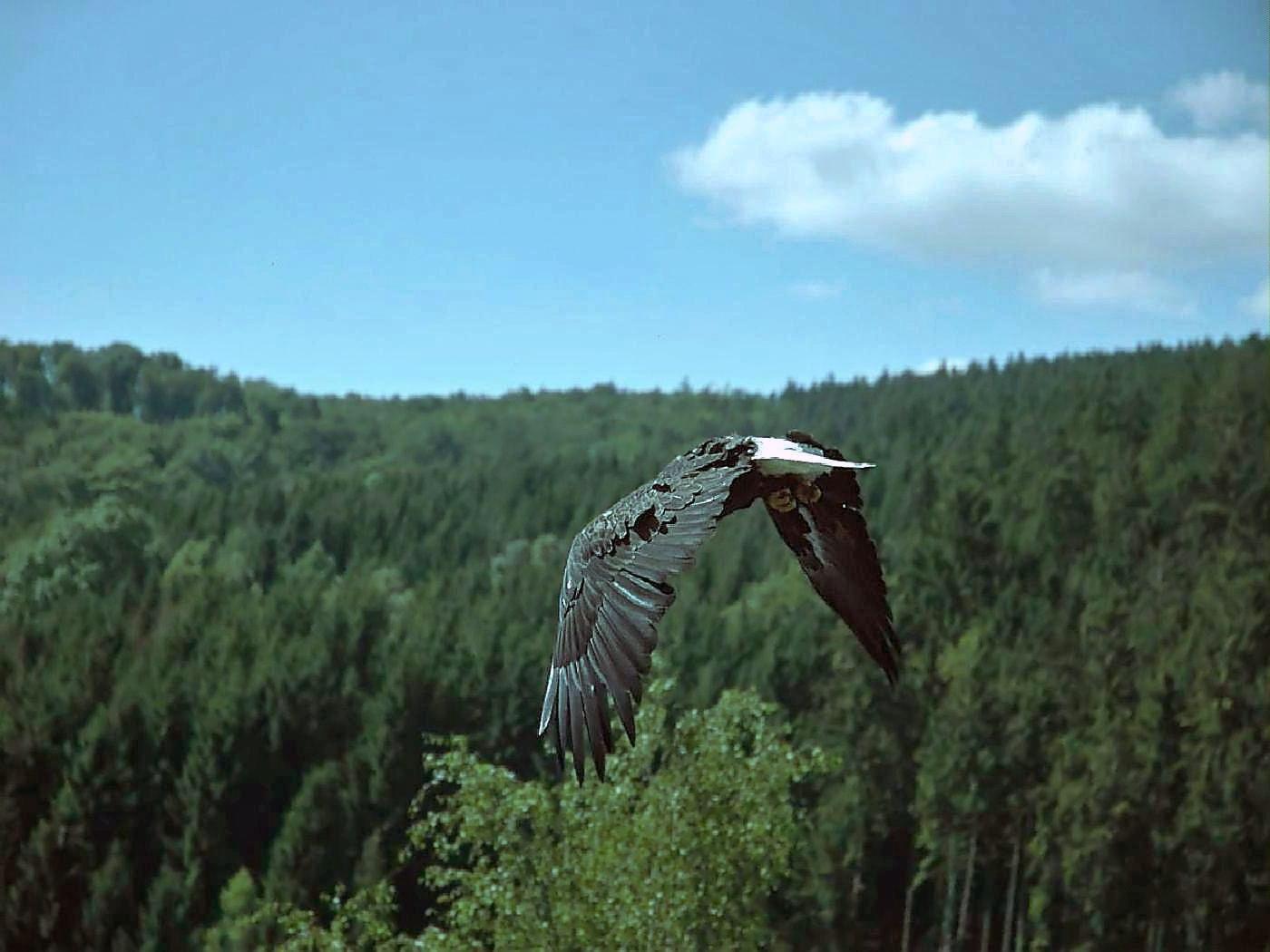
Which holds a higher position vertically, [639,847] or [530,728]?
[639,847]

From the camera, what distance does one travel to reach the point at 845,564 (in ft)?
13.3

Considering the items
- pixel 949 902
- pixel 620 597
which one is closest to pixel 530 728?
pixel 949 902

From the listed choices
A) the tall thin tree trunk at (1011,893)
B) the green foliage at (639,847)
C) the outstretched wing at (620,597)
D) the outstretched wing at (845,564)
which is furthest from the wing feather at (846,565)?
the tall thin tree trunk at (1011,893)

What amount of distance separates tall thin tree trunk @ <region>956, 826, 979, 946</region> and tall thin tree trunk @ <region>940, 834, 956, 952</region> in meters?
0.14

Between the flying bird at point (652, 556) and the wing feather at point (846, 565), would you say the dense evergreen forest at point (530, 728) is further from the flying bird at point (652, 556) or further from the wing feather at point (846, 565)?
the flying bird at point (652, 556)

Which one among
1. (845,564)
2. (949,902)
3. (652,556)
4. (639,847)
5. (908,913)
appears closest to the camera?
(652,556)

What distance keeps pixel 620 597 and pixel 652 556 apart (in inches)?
5.3

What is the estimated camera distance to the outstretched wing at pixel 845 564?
13.1ft

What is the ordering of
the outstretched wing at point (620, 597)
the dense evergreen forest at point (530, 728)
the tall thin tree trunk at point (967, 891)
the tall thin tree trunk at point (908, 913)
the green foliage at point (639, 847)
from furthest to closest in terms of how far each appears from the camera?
the tall thin tree trunk at point (908, 913)
the tall thin tree trunk at point (967, 891)
the dense evergreen forest at point (530, 728)
the green foliage at point (639, 847)
the outstretched wing at point (620, 597)

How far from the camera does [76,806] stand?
17500 millimetres

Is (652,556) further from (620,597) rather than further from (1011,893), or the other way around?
(1011,893)

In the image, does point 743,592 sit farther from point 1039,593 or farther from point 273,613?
point 273,613

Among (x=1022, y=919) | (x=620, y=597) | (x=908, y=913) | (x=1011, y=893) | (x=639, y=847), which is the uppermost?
(x=620, y=597)

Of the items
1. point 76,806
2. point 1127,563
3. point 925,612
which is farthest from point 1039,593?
point 76,806
